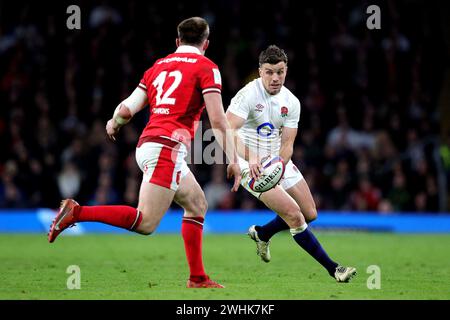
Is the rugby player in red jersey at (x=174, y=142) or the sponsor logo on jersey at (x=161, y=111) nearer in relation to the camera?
the rugby player in red jersey at (x=174, y=142)

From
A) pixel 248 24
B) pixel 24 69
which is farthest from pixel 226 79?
pixel 24 69

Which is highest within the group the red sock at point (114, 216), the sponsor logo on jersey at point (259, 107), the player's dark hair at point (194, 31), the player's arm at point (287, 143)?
the player's dark hair at point (194, 31)

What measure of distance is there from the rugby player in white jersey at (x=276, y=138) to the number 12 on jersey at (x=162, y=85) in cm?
135

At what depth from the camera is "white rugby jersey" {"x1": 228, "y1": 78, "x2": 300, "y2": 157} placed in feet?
29.6

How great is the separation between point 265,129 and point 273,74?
26.3 inches

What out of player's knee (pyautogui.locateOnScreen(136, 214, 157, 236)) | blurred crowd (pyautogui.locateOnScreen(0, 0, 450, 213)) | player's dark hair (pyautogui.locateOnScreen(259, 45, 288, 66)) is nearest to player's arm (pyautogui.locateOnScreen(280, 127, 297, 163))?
player's dark hair (pyautogui.locateOnScreen(259, 45, 288, 66))

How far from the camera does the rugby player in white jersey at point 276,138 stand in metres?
8.73

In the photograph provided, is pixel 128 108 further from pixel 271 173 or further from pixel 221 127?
pixel 271 173

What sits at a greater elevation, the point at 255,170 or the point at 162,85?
the point at 162,85

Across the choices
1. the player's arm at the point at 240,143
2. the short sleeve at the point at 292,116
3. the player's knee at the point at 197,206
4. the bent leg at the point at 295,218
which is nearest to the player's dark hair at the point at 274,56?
the short sleeve at the point at 292,116

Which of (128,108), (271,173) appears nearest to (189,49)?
(128,108)

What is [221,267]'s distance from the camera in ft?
33.6

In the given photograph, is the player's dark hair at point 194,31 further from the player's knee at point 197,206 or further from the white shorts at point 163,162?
the player's knee at point 197,206

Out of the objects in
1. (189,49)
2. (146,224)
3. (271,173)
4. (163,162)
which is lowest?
(146,224)
